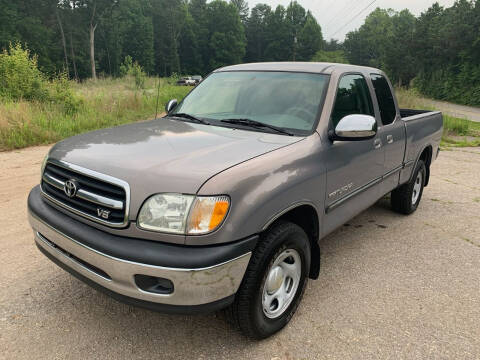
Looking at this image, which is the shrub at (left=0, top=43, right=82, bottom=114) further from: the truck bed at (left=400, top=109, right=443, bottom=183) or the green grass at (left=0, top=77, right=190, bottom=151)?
the truck bed at (left=400, top=109, right=443, bottom=183)

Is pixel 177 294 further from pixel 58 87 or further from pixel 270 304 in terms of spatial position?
pixel 58 87

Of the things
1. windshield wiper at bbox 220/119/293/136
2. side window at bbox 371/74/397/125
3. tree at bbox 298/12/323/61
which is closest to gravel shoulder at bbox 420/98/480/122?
side window at bbox 371/74/397/125

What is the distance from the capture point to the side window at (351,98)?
3.15 metres

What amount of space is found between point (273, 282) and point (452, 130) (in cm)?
1311

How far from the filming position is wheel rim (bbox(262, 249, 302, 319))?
7.98 ft

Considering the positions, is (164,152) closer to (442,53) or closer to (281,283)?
(281,283)

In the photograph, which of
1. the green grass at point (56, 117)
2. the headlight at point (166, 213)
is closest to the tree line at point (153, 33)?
the green grass at point (56, 117)

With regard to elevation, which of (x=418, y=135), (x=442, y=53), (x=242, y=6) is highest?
(x=242, y=6)

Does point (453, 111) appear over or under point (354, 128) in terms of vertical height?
under

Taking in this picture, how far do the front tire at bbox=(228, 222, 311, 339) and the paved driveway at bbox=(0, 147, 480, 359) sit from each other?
155 millimetres

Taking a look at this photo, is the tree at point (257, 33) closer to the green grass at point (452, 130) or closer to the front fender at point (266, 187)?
the green grass at point (452, 130)

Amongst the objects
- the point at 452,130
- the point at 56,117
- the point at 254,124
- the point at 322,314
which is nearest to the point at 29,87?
the point at 56,117

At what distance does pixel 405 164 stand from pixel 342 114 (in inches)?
64.2

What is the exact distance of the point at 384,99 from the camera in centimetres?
406
